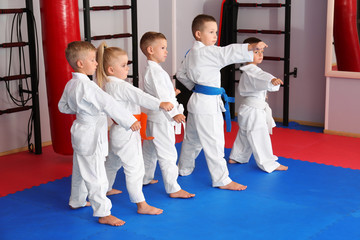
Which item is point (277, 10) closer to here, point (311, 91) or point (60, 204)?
point (311, 91)

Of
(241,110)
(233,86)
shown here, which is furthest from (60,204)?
(233,86)

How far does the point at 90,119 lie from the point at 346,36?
11.2 feet

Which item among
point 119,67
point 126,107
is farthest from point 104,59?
point 126,107

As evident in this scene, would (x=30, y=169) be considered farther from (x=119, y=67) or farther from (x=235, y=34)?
(x=235, y=34)

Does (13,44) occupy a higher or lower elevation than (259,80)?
higher

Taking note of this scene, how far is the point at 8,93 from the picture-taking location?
207 inches

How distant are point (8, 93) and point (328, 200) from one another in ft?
10.5

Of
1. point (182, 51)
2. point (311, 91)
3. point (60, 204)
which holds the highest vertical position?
point (182, 51)

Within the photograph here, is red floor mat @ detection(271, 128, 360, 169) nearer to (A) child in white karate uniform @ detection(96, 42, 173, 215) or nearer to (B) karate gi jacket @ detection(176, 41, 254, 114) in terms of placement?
(B) karate gi jacket @ detection(176, 41, 254, 114)

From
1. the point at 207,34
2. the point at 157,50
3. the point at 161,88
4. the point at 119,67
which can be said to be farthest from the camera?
the point at 207,34

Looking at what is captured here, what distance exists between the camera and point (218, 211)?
370 cm

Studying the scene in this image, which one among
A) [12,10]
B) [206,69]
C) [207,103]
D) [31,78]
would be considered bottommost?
[207,103]

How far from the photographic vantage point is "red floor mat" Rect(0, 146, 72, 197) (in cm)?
443

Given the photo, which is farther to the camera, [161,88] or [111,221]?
[161,88]
